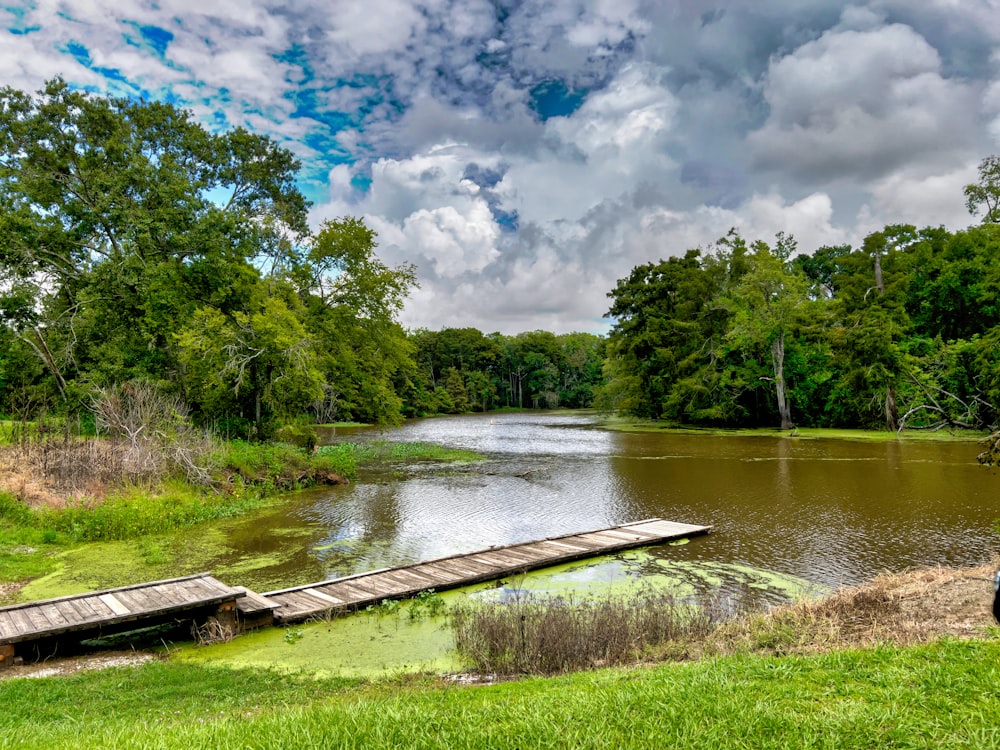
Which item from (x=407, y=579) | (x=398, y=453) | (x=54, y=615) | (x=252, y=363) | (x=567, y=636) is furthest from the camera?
(x=398, y=453)

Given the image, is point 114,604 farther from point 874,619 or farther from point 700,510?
point 700,510

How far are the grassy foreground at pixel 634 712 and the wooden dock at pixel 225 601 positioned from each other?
220 cm

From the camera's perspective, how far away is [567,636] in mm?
7070

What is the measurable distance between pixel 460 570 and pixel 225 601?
4253 millimetres

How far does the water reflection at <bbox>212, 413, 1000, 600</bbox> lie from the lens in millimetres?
12859

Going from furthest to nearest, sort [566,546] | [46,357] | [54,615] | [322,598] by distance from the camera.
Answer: [46,357] → [566,546] → [322,598] → [54,615]

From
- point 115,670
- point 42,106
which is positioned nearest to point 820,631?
point 115,670

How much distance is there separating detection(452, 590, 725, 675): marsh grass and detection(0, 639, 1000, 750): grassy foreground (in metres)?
1.13

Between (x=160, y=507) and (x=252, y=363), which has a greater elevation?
(x=252, y=363)

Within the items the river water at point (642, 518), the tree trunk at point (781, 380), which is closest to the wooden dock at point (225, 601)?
the river water at point (642, 518)

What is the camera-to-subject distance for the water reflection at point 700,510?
1286cm

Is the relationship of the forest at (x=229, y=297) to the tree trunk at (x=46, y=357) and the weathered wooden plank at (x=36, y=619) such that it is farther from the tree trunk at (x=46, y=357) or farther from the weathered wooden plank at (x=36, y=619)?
the weathered wooden plank at (x=36, y=619)

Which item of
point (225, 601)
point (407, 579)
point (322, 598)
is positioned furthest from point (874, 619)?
point (225, 601)

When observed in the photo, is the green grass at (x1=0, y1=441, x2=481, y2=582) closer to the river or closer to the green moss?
the river
